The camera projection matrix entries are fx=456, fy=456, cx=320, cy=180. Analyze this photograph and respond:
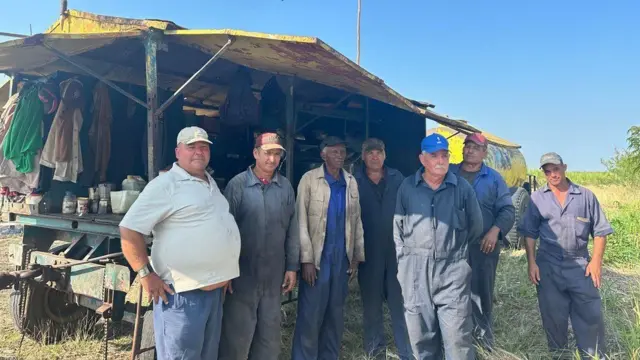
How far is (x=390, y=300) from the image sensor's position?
397 centimetres

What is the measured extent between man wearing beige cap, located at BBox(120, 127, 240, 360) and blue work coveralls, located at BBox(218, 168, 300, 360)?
0.42 meters

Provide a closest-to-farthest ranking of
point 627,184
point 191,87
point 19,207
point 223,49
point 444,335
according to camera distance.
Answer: point 444,335 → point 223,49 → point 19,207 → point 191,87 → point 627,184

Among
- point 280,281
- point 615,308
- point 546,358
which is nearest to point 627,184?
point 615,308

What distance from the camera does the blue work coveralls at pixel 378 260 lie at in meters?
3.95

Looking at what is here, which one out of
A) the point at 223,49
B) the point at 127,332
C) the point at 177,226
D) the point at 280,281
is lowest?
the point at 127,332

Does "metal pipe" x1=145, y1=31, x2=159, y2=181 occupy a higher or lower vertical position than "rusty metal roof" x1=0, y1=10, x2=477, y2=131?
lower

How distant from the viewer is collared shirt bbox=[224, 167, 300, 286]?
3109 millimetres

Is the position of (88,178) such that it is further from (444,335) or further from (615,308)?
(615,308)

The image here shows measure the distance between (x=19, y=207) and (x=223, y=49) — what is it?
8.41ft

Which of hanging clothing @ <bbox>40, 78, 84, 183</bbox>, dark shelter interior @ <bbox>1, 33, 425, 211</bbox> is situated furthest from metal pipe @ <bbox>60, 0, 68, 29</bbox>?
hanging clothing @ <bbox>40, 78, 84, 183</bbox>

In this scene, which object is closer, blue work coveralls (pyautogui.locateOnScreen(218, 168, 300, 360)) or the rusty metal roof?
blue work coveralls (pyautogui.locateOnScreen(218, 168, 300, 360))

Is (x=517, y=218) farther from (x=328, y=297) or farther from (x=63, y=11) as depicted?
(x=63, y=11)

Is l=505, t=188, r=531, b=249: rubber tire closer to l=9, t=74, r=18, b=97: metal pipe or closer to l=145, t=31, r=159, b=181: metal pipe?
l=145, t=31, r=159, b=181: metal pipe

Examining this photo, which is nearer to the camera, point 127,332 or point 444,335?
point 444,335
